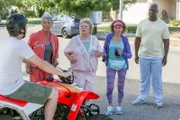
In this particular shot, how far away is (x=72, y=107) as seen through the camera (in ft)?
16.1

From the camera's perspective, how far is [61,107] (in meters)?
4.99

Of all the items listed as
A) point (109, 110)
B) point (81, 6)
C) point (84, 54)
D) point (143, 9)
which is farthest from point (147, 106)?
point (143, 9)

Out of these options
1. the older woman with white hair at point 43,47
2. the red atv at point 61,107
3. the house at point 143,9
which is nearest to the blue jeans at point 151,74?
the older woman with white hair at point 43,47

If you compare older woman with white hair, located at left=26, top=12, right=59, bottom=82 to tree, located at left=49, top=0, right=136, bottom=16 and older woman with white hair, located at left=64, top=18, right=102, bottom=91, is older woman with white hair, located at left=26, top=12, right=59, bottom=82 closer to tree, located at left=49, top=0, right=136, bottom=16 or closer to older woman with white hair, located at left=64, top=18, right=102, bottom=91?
older woman with white hair, located at left=64, top=18, right=102, bottom=91

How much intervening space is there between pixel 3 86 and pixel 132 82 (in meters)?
6.44

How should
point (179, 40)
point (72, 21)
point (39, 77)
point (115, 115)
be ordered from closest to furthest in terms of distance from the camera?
point (39, 77), point (115, 115), point (179, 40), point (72, 21)

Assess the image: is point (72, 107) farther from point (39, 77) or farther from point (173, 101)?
point (173, 101)

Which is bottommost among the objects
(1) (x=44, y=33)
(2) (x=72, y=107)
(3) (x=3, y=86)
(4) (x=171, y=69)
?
(4) (x=171, y=69)

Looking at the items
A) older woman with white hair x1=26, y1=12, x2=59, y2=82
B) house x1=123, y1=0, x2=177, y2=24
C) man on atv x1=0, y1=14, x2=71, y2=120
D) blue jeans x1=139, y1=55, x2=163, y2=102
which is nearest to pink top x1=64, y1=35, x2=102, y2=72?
older woman with white hair x1=26, y1=12, x2=59, y2=82

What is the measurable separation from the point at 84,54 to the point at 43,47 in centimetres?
66

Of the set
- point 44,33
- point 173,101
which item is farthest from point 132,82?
point 44,33

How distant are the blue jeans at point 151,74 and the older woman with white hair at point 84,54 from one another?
1.59 m

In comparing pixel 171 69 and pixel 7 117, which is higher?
pixel 7 117

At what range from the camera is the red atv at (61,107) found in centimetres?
438
